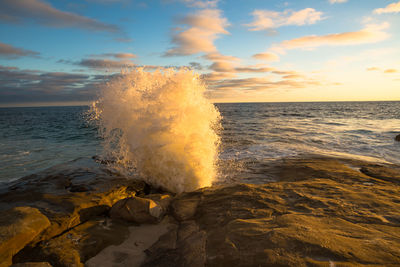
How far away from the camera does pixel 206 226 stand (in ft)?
11.4

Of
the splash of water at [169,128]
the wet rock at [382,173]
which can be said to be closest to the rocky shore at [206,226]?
the splash of water at [169,128]

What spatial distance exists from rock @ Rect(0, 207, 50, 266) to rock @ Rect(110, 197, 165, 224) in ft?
3.57

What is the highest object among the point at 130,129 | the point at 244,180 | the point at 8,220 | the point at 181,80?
the point at 181,80

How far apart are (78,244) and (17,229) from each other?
2.80 ft

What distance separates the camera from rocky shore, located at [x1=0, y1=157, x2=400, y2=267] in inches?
99.8

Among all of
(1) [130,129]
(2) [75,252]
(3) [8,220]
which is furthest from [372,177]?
(3) [8,220]

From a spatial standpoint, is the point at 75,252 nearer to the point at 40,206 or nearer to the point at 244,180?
the point at 40,206

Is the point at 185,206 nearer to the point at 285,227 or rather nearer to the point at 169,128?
the point at 285,227

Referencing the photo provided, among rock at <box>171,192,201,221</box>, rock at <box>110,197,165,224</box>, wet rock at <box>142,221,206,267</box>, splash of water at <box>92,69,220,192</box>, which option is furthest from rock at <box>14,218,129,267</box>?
splash of water at <box>92,69,220,192</box>

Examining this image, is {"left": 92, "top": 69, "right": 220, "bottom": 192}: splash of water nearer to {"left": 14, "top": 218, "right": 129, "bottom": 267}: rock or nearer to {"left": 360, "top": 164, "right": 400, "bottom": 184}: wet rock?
{"left": 14, "top": 218, "right": 129, "bottom": 267}: rock

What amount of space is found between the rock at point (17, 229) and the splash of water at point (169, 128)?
2718 millimetres

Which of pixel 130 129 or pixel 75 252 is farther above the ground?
pixel 130 129

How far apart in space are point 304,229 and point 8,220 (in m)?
4.19

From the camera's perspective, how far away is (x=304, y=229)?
287 centimetres
